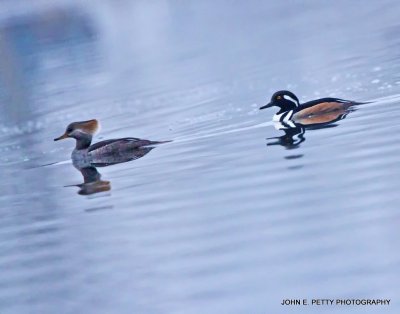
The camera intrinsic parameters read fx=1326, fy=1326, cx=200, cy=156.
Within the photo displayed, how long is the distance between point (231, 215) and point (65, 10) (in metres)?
64.8

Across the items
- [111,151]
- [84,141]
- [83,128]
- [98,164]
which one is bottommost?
[98,164]

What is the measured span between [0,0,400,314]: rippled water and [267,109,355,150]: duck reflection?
186 mm

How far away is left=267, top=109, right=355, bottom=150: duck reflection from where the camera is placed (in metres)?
17.6

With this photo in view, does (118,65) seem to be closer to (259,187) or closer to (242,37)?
(242,37)

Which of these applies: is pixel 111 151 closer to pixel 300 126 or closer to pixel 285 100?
pixel 300 126

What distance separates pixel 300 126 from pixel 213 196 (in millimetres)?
4364

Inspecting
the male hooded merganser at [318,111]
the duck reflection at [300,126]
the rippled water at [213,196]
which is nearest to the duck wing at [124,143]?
the rippled water at [213,196]

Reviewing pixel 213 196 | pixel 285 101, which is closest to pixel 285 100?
pixel 285 101

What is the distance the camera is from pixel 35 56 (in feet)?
161

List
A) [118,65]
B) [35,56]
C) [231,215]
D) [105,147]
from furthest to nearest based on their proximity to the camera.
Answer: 1. [35,56]
2. [118,65]
3. [105,147]
4. [231,215]

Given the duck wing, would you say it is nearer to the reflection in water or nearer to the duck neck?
the reflection in water

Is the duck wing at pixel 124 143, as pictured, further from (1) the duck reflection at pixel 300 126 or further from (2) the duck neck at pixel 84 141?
(1) the duck reflection at pixel 300 126

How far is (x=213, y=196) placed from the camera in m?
14.6

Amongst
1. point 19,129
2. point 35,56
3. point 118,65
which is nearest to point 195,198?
point 19,129
